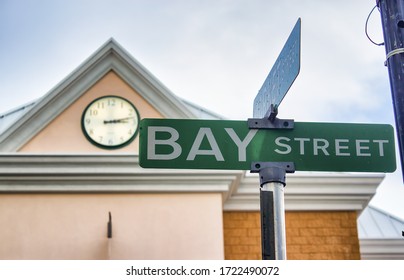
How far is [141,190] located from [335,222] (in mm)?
3128

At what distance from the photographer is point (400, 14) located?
15.4ft

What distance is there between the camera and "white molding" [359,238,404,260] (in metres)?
13.6

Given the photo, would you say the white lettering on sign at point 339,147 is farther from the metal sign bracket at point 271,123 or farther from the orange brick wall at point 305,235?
the orange brick wall at point 305,235

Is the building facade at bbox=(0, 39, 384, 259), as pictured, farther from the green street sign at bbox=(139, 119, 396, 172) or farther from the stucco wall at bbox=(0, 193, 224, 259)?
the green street sign at bbox=(139, 119, 396, 172)

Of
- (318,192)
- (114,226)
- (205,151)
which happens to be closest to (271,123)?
(205,151)

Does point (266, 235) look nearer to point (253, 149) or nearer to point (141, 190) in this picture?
point (253, 149)

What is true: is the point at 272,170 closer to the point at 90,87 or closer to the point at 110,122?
the point at 110,122

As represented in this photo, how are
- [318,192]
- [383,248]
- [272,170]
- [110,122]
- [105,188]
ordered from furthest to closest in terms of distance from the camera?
[383,248] → [318,192] → [110,122] → [105,188] → [272,170]

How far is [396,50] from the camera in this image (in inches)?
182

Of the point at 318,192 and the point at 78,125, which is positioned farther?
the point at 318,192

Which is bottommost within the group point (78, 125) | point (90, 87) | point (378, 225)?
point (378, 225)

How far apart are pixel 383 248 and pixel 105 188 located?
5.27m


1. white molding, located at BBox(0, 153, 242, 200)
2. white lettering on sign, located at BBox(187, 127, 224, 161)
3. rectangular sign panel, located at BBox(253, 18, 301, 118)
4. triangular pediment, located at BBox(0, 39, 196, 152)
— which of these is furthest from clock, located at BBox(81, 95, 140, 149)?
→ white lettering on sign, located at BBox(187, 127, 224, 161)
